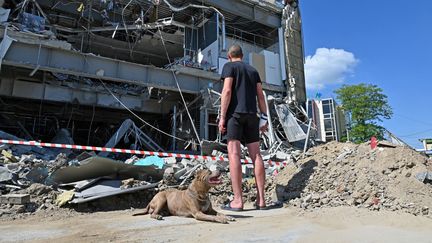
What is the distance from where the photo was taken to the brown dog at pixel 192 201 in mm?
3547

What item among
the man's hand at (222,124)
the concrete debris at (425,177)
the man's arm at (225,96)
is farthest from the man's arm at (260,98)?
the concrete debris at (425,177)

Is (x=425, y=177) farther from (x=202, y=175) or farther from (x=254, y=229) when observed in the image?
(x=202, y=175)

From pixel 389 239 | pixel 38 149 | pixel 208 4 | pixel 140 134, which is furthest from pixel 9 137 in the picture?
pixel 208 4

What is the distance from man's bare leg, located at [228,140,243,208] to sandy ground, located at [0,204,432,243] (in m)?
0.30

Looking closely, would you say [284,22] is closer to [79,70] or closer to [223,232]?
[79,70]

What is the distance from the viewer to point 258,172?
13.7ft

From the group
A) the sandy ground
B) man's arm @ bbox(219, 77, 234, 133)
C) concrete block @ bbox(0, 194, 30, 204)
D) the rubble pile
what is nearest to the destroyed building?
concrete block @ bbox(0, 194, 30, 204)

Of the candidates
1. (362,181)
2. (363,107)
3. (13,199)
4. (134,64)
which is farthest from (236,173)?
(363,107)

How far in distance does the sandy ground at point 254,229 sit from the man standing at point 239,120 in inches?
17.7

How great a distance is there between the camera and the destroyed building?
510 inches

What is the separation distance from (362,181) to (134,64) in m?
11.8

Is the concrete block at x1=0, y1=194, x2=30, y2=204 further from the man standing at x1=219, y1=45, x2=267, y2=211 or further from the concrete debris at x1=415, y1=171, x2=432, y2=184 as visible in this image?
the concrete debris at x1=415, y1=171, x2=432, y2=184

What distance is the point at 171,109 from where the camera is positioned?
16.7 metres

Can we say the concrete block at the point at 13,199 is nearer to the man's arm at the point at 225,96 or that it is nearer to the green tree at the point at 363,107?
the man's arm at the point at 225,96
